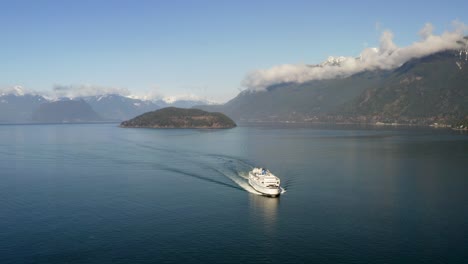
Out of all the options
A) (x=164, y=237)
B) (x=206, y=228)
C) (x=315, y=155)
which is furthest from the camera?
(x=315, y=155)

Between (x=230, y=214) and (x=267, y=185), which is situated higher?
(x=267, y=185)

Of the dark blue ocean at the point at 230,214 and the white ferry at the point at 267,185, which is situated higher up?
the white ferry at the point at 267,185

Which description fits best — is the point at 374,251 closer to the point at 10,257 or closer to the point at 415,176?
the point at 10,257

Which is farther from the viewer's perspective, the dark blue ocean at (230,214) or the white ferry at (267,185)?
the white ferry at (267,185)

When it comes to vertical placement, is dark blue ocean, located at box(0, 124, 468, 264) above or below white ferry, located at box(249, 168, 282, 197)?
below

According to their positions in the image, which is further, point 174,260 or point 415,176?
point 415,176

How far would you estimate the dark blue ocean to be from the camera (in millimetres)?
61438

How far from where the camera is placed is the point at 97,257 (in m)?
59.5

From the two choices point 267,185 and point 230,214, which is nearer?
point 230,214

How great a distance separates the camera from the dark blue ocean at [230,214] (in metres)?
61.4

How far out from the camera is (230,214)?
3182 inches

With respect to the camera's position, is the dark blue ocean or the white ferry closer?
the dark blue ocean

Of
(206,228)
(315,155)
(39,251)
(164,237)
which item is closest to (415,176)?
(315,155)

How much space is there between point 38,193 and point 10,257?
145 ft
